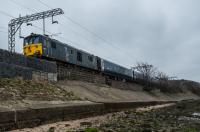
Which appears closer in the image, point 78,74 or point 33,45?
point 33,45

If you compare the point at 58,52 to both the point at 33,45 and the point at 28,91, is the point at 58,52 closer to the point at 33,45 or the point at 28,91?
the point at 33,45

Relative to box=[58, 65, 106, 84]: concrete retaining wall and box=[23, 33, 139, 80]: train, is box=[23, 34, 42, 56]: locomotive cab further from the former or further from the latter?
box=[58, 65, 106, 84]: concrete retaining wall

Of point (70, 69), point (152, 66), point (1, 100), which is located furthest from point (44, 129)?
point (152, 66)

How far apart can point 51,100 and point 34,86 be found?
226 cm

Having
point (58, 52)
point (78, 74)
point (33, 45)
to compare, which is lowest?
point (78, 74)

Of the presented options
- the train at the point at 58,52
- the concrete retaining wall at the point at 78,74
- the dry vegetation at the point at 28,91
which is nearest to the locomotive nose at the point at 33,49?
the train at the point at 58,52

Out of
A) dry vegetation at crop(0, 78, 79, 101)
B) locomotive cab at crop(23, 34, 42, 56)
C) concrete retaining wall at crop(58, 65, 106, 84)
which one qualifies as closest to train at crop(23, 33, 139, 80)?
locomotive cab at crop(23, 34, 42, 56)

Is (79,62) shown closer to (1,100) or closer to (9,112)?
(1,100)

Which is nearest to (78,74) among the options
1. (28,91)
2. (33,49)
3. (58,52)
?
(58,52)

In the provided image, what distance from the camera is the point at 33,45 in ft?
114

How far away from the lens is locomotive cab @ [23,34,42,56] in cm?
3416

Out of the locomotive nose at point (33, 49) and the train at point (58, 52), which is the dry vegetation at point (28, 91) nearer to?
the locomotive nose at point (33, 49)

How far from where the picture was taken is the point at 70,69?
38.2 m

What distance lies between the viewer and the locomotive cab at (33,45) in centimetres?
3416
